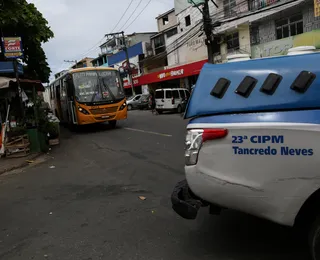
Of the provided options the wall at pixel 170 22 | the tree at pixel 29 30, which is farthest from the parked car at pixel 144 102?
the tree at pixel 29 30

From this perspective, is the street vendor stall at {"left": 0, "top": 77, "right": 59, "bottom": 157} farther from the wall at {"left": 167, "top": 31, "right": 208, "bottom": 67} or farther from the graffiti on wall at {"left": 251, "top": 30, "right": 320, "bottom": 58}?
the wall at {"left": 167, "top": 31, "right": 208, "bottom": 67}

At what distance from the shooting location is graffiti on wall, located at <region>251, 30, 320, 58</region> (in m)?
18.0

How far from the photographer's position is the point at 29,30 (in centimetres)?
1359

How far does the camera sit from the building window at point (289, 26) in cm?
2047

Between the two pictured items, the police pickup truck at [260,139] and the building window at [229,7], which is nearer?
the police pickup truck at [260,139]

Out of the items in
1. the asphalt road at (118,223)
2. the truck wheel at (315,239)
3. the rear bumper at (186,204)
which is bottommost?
the asphalt road at (118,223)

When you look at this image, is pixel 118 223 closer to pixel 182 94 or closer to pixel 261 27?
pixel 182 94

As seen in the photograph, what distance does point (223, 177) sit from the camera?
2648mm

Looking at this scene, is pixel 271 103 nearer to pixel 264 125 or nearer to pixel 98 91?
pixel 264 125

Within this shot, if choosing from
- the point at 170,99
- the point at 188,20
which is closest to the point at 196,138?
the point at 170,99

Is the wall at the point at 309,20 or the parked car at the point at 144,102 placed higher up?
the wall at the point at 309,20

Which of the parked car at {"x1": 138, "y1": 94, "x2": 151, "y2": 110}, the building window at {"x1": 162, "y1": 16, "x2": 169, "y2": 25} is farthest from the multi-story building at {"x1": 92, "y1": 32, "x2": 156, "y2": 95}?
the parked car at {"x1": 138, "y1": 94, "x2": 151, "y2": 110}

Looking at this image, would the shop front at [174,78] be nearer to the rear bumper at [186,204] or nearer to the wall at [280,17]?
the wall at [280,17]

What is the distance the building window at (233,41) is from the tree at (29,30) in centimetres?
1480
